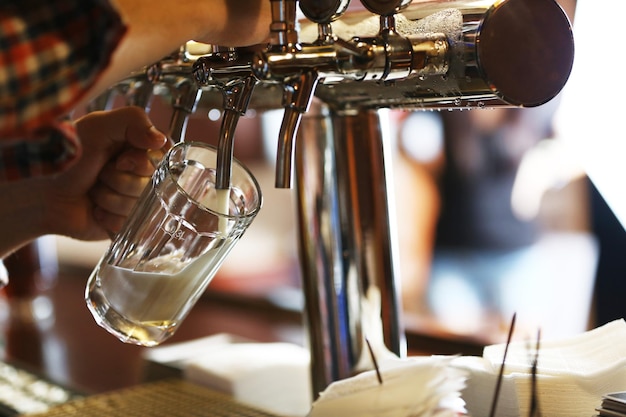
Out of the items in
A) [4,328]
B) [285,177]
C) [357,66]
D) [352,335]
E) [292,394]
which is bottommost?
[4,328]

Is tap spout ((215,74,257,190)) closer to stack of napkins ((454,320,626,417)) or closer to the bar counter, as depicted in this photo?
stack of napkins ((454,320,626,417))

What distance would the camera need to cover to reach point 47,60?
0.58 m

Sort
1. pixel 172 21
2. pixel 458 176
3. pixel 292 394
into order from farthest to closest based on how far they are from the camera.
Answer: pixel 458 176 < pixel 292 394 < pixel 172 21

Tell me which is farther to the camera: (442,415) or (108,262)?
(108,262)

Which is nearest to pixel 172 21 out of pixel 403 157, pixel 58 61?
pixel 58 61

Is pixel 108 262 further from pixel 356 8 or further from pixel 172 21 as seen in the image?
pixel 356 8

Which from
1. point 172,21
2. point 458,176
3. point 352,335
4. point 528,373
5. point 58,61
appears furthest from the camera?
point 458,176

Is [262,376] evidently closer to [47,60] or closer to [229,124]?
[229,124]

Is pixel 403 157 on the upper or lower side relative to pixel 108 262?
lower

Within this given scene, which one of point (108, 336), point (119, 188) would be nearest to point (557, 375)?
point (119, 188)

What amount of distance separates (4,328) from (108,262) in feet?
5.31

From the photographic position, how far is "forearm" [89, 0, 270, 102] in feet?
2.20

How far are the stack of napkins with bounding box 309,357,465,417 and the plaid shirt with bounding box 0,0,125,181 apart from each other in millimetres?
409

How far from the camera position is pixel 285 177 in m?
0.80
